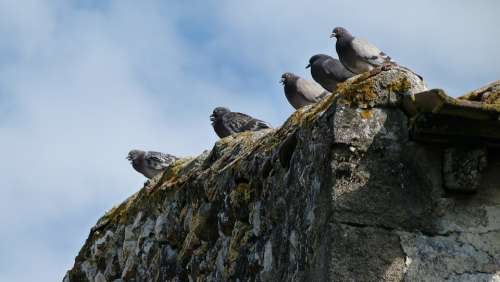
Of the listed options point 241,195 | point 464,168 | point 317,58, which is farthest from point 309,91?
point 464,168

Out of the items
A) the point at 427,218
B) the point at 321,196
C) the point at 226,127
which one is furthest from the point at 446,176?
the point at 226,127

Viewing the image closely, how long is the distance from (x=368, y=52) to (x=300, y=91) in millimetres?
1321

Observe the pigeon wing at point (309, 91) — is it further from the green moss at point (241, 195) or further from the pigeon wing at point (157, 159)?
the green moss at point (241, 195)

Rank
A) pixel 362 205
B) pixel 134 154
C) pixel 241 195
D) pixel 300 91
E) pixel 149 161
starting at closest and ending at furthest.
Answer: pixel 362 205 < pixel 241 195 < pixel 300 91 < pixel 149 161 < pixel 134 154

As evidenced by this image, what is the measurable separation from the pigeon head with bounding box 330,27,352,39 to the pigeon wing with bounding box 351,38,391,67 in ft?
1.37

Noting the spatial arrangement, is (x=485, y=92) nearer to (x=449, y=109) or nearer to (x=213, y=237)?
(x=449, y=109)

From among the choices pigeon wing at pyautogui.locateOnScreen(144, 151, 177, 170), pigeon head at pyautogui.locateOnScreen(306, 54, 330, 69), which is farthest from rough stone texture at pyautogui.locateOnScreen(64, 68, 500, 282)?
pigeon wing at pyautogui.locateOnScreen(144, 151, 177, 170)

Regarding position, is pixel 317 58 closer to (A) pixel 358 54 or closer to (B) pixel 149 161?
(A) pixel 358 54

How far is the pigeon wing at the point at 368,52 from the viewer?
1173 centimetres

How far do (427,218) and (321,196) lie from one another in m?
0.51

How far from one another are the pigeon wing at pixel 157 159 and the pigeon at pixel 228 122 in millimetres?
1882

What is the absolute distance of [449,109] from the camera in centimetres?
491

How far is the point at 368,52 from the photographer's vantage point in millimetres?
12211

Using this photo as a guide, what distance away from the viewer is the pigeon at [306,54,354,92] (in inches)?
487
